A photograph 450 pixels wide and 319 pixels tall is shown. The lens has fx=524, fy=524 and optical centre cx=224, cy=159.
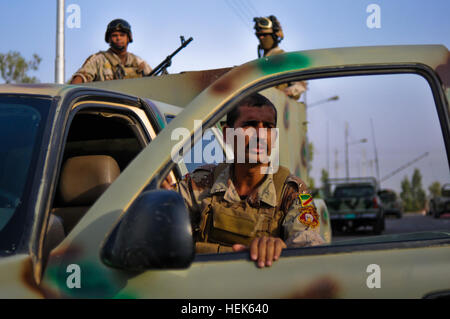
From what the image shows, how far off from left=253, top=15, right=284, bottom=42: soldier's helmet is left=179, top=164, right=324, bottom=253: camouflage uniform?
4761mm

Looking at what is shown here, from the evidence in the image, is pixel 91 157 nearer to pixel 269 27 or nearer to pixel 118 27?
pixel 118 27

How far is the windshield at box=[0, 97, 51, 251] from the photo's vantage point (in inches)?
60.5

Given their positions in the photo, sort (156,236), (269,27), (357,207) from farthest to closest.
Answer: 1. (357,207)
2. (269,27)
3. (156,236)

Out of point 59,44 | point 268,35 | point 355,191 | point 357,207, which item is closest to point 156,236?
point 268,35

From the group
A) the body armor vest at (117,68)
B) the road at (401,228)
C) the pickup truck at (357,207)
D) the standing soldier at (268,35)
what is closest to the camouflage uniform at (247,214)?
the body armor vest at (117,68)

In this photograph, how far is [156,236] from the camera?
50.1 inches

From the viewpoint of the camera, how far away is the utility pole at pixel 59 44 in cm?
769

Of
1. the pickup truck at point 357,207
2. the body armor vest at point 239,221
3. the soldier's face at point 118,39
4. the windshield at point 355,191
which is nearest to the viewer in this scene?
the body armor vest at point 239,221

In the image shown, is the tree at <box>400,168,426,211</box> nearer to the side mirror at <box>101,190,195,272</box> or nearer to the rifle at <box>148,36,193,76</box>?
the rifle at <box>148,36,193,76</box>

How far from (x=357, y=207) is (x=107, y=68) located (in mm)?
12445

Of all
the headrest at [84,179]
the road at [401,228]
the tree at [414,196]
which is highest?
the tree at [414,196]

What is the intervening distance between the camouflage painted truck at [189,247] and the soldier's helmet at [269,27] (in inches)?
197

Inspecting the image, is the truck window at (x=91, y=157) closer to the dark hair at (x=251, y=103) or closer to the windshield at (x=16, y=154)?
the windshield at (x=16, y=154)

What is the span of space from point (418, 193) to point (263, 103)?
196 ft
